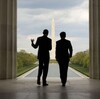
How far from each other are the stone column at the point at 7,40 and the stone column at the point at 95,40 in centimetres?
369

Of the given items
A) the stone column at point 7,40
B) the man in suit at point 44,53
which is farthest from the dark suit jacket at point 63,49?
the stone column at point 7,40

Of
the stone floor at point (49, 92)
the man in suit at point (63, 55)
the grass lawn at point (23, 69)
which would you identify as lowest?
the stone floor at point (49, 92)

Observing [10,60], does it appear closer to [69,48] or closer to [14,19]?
[14,19]

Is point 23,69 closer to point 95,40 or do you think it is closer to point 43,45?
point 95,40

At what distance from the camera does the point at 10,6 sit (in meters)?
14.7

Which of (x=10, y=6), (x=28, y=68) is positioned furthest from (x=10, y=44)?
(x=28, y=68)

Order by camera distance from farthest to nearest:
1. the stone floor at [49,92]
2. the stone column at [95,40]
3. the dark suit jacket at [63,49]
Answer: the stone column at [95,40] < the dark suit jacket at [63,49] < the stone floor at [49,92]

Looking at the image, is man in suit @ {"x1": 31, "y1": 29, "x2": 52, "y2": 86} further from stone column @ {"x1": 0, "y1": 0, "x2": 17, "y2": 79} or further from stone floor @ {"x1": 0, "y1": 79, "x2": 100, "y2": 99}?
stone column @ {"x1": 0, "y1": 0, "x2": 17, "y2": 79}

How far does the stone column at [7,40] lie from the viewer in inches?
570

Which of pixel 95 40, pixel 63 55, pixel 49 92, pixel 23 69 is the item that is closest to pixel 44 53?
pixel 63 55

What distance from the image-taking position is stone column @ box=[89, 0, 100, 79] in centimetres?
1475

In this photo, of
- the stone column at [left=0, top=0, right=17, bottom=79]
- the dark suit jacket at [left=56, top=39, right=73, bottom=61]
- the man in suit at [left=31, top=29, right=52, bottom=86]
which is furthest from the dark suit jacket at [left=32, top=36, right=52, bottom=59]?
the stone column at [left=0, top=0, right=17, bottom=79]

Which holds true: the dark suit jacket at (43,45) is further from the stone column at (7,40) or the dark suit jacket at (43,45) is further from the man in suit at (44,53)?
the stone column at (7,40)

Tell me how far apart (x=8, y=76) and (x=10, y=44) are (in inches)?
57.8
